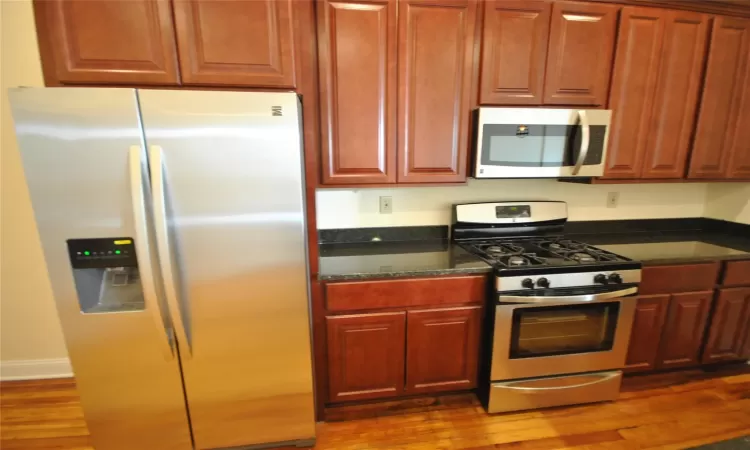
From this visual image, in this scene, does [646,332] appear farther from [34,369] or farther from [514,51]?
[34,369]

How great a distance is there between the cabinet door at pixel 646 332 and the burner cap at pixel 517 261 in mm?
789

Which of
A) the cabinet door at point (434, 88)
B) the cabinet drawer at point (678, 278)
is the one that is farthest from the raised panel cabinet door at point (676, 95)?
the cabinet door at point (434, 88)

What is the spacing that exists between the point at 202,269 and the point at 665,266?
248cm

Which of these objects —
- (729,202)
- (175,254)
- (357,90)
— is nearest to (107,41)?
(175,254)

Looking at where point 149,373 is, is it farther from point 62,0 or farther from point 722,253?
point 722,253

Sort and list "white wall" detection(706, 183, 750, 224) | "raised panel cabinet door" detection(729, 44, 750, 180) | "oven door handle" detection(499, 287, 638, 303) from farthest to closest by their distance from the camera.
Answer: "white wall" detection(706, 183, 750, 224)
"raised panel cabinet door" detection(729, 44, 750, 180)
"oven door handle" detection(499, 287, 638, 303)

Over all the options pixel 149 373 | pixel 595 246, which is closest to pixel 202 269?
pixel 149 373

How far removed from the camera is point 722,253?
2033 mm

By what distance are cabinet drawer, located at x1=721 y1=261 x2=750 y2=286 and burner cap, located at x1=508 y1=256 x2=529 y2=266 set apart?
4.32 ft

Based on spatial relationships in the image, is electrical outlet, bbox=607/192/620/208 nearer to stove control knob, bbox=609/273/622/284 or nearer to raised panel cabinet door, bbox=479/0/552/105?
stove control knob, bbox=609/273/622/284

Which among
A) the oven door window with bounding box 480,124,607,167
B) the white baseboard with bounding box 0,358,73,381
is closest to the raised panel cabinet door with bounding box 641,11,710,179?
the oven door window with bounding box 480,124,607,167

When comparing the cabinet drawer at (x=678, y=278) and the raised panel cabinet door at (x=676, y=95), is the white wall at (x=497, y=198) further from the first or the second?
the cabinet drawer at (x=678, y=278)

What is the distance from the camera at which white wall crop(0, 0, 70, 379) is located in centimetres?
188

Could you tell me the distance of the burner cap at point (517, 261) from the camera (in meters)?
1.77
